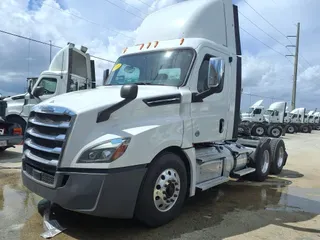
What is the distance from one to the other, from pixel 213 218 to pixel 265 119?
2886 centimetres

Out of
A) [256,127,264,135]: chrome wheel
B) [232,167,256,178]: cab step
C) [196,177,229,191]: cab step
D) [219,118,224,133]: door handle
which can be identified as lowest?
[232,167,256,178]: cab step

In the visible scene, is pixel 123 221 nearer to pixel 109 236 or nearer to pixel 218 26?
pixel 109 236

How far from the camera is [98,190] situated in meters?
3.79

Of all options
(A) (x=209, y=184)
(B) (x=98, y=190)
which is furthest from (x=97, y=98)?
(A) (x=209, y=184)

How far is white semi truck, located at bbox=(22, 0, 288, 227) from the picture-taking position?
3887mm

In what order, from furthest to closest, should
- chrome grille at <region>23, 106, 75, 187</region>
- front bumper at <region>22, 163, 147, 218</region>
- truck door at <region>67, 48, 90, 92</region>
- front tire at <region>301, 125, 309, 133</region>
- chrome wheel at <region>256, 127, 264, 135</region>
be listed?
front tire at <region>301, 125, 309, 133</region> → chrome wheel at <region>256, 127, 264, 135</region> → truck door at <region>67, 48, 90, 92</region> → chrome grille at <region>23, 106, 75, 187</region> → front bumper at <region>22, 163, 147, 218</region>

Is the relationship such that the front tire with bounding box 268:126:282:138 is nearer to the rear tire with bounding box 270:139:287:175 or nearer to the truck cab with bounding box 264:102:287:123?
the truck cab with bounding box 264:102:287:123

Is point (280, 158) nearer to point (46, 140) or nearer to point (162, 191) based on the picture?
point (162, 191)

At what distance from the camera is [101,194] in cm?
380

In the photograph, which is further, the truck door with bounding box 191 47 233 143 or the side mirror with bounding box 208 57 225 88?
the truck door with bounding box 191 47 233 143

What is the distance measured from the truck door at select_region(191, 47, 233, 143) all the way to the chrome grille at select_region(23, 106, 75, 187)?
201 centimetres

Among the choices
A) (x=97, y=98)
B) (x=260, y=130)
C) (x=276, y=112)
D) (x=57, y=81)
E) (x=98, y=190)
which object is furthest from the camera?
(x=276, y=112)

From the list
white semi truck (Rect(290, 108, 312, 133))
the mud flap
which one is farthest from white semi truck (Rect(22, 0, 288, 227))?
white semi truck (Rect(290, 108, 312, 133))

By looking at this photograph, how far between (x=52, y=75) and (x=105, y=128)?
985cm
